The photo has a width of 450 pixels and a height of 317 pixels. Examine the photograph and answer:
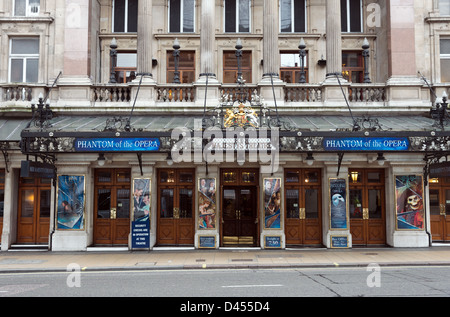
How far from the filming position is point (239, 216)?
19812 mm

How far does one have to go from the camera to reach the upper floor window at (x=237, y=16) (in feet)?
74.7

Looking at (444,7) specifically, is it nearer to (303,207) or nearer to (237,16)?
(237,16)

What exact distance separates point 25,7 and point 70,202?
10140mm

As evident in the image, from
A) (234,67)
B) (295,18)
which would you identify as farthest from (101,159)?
(295,18)

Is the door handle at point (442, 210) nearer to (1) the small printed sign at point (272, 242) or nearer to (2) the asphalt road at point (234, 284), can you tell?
(2) the asphalt road at point (234, 284)

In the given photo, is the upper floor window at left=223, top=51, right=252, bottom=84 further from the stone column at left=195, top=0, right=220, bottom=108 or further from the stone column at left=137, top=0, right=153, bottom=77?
the stone column at left=137, top=0, right=153, bottom=77

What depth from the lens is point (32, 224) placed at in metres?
19.6

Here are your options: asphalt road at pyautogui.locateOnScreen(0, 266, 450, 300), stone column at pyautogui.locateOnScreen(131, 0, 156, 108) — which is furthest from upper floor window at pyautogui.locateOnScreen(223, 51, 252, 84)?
asphalt road at pyautogui.locateOnScreen(0, 266, 450, 300)

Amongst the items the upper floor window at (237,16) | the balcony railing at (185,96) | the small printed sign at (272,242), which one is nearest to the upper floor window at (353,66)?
the balcony railing at (185,96)

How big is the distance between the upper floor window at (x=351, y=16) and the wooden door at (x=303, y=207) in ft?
28.1

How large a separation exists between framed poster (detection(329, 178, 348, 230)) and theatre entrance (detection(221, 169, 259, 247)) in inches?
132
